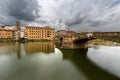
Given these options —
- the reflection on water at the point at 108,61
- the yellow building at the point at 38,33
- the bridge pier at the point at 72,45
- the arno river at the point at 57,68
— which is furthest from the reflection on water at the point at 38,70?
the yellow building at the point at 38,33

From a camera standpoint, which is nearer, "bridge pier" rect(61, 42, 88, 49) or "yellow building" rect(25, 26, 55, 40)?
"bridge pier" rect(61, 42, 88, 49)

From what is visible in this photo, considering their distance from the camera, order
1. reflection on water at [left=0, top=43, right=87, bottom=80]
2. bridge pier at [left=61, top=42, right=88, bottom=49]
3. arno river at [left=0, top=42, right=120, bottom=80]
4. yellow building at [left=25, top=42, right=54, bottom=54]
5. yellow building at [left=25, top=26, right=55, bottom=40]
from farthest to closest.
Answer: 1. yellow building at [left=25, top=26, right=55, bottom=40]
2. bridge pier at [left=61, top=42, right=88, bottom=49]
3. yellow building at [left=25, top=42, right=54, bottom=54]
4. arno river at [left=0, top=42, right=120, bottom=80]
5. reflection on water at [left=0, top=43, right=87, bottom=80]

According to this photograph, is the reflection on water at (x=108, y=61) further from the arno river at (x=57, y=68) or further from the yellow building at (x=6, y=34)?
the yellow building at (x=6, y=34)

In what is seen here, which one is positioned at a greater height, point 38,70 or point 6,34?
point 6,34

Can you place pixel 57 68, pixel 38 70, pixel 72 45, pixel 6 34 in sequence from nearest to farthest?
pixel 38 70 → pixel 57 68 → pixel 72 45 → pixel 6 34

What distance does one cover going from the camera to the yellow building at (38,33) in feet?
329

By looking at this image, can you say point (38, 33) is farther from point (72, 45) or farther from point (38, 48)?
point (72, 45)

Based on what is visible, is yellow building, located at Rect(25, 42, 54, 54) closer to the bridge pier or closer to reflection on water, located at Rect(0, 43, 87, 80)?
the bridge pier

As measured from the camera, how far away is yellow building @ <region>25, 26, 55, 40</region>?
100m

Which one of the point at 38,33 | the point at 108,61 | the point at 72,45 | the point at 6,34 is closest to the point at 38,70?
the point at 108,61

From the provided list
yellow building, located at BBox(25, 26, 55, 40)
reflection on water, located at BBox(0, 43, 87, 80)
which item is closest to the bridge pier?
reflection on water, located at BBox(0, 43, 87, 80)

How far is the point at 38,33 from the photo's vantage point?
102 m

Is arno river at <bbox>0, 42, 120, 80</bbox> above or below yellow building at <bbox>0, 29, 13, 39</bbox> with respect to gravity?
below

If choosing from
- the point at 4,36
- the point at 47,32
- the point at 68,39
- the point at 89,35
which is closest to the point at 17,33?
the point at 4,36
